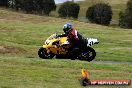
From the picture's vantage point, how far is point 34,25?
4856 centimetres

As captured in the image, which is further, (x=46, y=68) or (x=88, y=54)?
(x=88, y=54)

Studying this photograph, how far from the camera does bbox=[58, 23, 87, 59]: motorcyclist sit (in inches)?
888

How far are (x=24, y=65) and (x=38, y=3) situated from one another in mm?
44301

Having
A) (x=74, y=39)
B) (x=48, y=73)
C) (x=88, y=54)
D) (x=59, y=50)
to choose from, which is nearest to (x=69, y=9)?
(x=88, y=54)

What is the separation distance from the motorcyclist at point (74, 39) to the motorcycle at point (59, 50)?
16 centimetres

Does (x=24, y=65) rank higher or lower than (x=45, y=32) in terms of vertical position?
higher

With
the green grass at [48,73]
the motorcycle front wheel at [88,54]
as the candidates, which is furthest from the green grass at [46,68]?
the motorcycle front wheel at [88,54]

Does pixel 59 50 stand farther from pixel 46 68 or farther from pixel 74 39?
pixel 46 68

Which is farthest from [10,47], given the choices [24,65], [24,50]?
[24,65]

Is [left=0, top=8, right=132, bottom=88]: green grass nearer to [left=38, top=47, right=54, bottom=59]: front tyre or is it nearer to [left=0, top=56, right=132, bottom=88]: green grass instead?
[left=0, top=56, right=132, bottom=88]: green grass

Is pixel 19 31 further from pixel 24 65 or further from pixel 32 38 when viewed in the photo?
pixel 24 65

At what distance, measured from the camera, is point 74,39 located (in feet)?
75.3

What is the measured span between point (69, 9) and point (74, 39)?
4010cm

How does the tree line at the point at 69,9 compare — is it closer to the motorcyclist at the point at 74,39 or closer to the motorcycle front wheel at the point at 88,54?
the motorcycle front wheel at the point at 88,54
